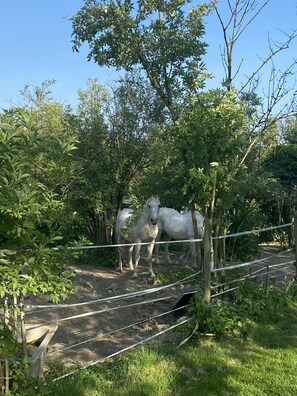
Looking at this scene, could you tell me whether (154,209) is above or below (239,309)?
above


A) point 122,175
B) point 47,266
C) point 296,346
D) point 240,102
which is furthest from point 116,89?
point 47,266

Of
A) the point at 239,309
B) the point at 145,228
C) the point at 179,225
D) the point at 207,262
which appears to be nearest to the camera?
the point at 207,262

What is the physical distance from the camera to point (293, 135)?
17188mm

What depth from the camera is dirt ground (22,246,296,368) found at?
15.0 ft

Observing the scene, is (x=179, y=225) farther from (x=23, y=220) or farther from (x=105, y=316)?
(x=23, y=220)

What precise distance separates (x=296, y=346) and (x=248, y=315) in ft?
2.95

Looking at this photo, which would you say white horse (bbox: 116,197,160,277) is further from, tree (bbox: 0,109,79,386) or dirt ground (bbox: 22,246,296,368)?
tree (bbox: 0,109,79,386)

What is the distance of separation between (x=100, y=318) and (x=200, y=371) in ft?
8.62

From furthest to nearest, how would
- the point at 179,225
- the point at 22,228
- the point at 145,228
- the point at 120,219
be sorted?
the point at 179,225
the point at 120,219
the point at 145,228
the point at 22,228

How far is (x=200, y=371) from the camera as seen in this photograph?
3.86 m

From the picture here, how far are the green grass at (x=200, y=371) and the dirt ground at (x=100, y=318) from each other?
1.66 ft

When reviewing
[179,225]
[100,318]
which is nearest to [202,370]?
[100,318]

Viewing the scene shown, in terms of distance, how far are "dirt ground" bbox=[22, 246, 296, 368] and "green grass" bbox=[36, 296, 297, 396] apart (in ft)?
1.66

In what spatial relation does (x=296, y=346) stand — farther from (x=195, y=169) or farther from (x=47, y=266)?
(x=47, y=266)
